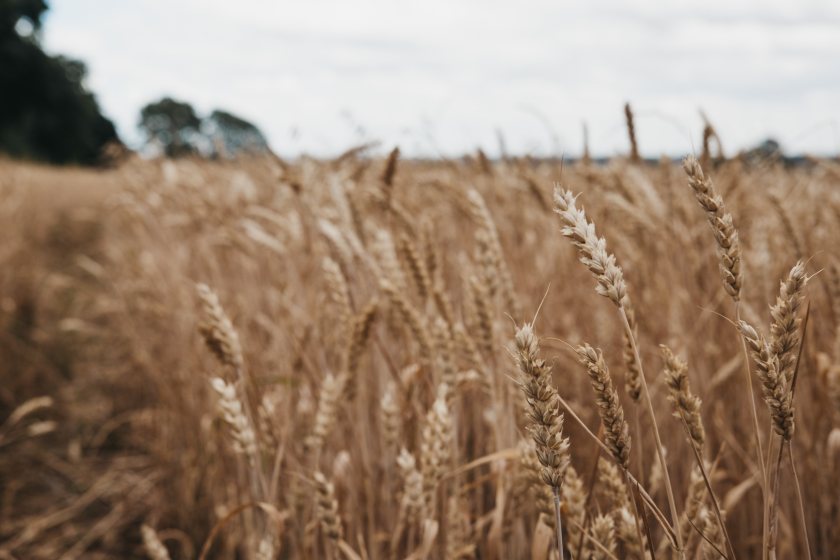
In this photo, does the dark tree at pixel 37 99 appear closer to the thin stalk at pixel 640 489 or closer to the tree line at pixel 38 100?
the tree line at pixel 38 100

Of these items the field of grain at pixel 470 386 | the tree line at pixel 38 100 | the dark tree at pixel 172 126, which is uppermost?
the tree line at pixel 38 100

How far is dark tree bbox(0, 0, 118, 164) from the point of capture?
31594 mm

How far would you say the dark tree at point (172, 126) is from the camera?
4961mm

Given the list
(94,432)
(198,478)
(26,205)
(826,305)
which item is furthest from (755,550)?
(26,205)

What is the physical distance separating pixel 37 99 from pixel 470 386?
1548 inches

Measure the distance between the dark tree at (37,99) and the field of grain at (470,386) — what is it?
31.8 meters

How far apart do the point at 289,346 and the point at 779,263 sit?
133 centimetres

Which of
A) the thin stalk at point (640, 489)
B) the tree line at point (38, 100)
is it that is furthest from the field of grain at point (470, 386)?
the tree line at point (38, 100)

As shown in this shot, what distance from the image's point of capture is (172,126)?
582 centimetres

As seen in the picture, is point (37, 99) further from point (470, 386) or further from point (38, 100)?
point (470, 386)

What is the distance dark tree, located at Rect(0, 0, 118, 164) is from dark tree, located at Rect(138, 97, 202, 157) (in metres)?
5.52

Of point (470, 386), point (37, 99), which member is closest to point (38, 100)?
point (37, 99)

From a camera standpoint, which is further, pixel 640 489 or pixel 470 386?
pixel 470 386

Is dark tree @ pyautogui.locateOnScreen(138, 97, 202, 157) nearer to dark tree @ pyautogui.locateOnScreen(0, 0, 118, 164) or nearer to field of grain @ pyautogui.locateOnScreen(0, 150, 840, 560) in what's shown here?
field of grain @ pyautogui.locateOnScreen(0, 150, 840, 560)
